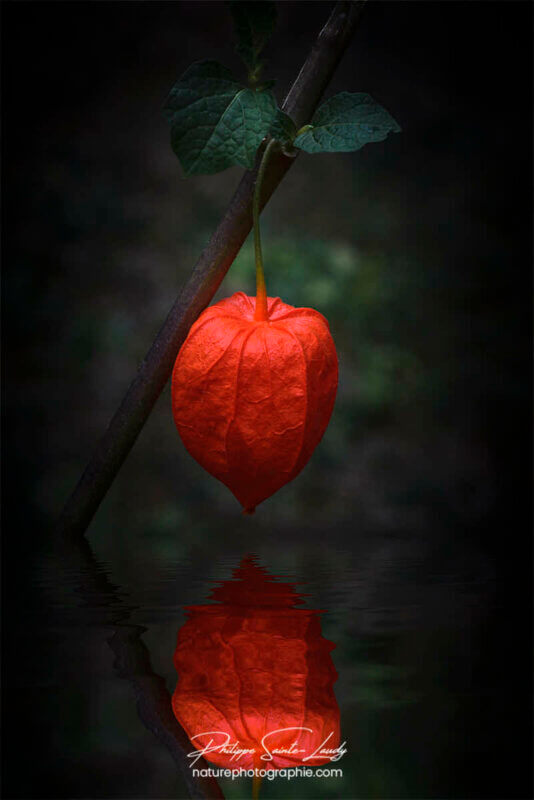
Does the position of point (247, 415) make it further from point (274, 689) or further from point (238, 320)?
point (274, 689)

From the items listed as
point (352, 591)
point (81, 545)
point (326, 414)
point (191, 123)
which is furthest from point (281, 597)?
point (191, 123)

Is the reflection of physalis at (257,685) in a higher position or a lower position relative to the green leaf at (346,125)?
lower

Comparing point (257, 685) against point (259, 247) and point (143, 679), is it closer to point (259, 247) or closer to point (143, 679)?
point (143, 679)

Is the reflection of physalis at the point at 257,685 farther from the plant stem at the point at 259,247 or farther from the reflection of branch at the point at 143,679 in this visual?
the plant stem at the point at 259,247

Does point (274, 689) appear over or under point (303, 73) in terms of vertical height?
under
